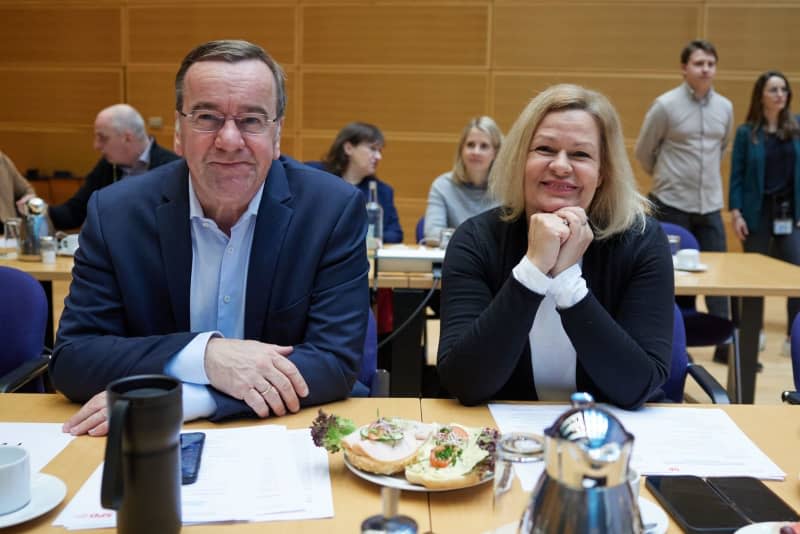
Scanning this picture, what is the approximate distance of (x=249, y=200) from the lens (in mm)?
1778

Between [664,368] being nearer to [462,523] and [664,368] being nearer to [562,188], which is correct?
[562,188]

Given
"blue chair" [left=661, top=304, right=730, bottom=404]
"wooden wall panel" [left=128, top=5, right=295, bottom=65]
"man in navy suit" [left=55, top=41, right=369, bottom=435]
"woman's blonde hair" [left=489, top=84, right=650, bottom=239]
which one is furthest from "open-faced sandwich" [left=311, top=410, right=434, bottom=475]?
"wooden wall panel" [left=128, top=5, right=295, bottom=65]

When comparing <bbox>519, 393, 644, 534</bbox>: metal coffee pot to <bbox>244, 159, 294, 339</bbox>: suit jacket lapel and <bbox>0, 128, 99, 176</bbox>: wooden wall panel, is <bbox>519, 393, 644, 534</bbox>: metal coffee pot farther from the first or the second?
<bbox>0, 128, 99, 176</bbox>: wooden wall panel

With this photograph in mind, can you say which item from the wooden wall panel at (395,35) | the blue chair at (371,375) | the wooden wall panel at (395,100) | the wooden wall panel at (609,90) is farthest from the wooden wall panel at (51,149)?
the blue chair at (371,375)

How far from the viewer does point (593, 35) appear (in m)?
6.96

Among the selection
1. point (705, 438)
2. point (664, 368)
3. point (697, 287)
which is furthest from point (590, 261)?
point (697, 287)

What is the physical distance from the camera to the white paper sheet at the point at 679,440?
4.09 feet

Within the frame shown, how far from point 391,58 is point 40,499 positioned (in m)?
6.65

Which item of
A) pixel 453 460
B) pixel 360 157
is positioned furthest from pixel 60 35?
pixel 453 460

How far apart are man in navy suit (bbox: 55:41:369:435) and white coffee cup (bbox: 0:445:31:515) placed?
0.48 m

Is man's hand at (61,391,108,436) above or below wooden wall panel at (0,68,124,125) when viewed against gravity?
below

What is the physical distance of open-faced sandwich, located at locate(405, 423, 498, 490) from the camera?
1.11 metres

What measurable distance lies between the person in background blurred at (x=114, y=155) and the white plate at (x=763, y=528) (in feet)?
14.4

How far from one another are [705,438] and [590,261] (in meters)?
0.56
